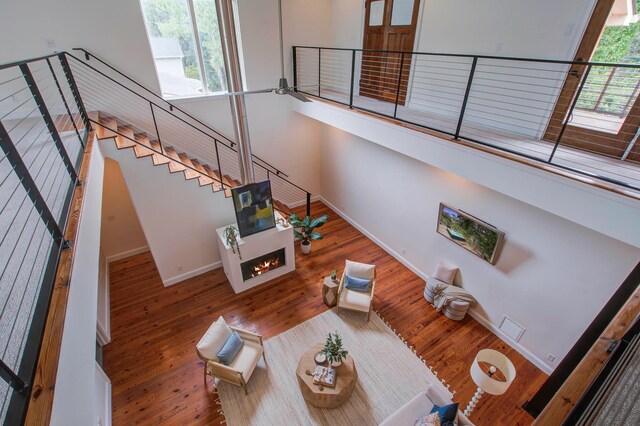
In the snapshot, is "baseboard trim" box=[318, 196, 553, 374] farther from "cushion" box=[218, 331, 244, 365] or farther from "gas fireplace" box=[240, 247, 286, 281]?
"cushion" box=[218, 331, 244, 365]

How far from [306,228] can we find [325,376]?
311 centimetres

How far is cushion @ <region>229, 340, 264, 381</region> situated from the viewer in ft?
12.8

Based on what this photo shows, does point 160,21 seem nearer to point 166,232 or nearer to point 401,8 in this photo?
point 166,232

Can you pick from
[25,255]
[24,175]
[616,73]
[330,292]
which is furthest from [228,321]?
[616,73]

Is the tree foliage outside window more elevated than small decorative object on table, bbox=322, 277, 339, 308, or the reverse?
the tree foliage outside window

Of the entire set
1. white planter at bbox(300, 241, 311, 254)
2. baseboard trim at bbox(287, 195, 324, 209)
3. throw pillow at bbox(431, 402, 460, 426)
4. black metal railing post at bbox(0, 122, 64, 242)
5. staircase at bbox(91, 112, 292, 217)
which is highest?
black metal railing post at bbox(0, 122, 64, 242)

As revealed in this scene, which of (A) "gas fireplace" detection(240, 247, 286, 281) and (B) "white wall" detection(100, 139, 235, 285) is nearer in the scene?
(B) "white wall" detection(100, 139, 235, 285)

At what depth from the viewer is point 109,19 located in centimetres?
476

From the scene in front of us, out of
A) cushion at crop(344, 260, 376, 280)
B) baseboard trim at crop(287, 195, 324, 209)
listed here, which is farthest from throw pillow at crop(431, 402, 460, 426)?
baseboard trim at crop(287, 195, 324, 209)

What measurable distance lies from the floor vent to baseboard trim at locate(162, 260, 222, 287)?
16.8 feet

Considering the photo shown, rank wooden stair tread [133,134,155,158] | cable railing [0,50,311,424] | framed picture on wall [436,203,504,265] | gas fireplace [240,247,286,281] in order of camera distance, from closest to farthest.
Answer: cable railing [0,50,311,424]
framed picture on wall [436,203,504,265]
wooden stair tread [133,134,155,158]
gas fireplace [240,247,286,281]

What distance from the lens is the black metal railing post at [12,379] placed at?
997 mm

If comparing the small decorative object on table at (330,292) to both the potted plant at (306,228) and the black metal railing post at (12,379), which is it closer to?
the potted plant at (306,228)

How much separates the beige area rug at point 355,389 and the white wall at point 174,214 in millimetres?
2292
